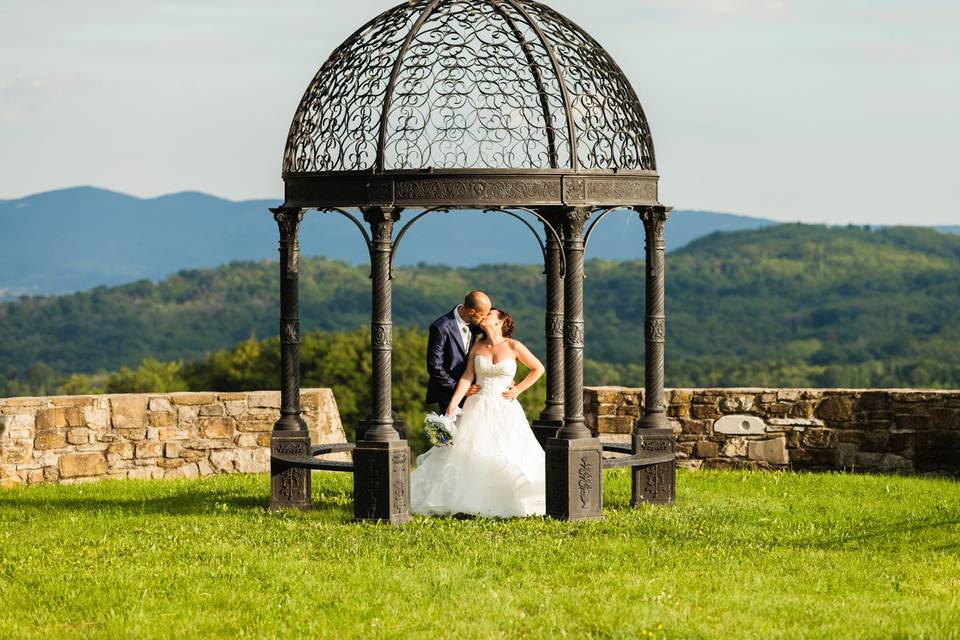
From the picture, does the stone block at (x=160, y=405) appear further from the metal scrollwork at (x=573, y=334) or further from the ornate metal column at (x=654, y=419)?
the metal scrollwork at (x=573, y=334)

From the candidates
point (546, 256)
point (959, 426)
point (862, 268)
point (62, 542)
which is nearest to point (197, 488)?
point (62, 542)

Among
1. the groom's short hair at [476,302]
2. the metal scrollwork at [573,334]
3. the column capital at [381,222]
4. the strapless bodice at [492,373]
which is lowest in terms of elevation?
the strapless bodice at [492,373]

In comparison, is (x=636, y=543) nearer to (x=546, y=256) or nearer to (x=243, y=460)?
(x=546, y=256)

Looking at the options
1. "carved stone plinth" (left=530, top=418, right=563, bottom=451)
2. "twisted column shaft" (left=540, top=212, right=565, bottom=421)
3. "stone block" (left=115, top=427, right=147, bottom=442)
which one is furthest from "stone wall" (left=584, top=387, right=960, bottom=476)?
"stone block" (left=115, top=427, right=147, bottom=442)

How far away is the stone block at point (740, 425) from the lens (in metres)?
15.6

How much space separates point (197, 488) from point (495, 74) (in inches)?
193

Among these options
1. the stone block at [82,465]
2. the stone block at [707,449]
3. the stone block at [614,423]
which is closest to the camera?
the stone block at [82,465]

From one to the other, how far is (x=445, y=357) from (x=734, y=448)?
13.8 ft

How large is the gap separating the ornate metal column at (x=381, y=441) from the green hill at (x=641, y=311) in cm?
5734

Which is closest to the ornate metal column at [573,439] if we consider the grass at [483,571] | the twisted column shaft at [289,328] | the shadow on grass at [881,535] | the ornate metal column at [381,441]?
the grass at [483,571]

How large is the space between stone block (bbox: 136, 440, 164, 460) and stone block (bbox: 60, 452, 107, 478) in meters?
0.35

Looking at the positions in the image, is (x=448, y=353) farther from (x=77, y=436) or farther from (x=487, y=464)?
(x=77, y=436)

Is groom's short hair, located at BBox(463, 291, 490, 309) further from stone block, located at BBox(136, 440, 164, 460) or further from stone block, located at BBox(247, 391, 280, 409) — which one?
stone block, located at BBox(136, 440, 164, 460)

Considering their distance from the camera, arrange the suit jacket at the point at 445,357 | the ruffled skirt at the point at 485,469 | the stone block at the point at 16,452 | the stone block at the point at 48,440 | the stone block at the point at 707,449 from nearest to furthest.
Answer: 1. the ruffled skirt at the point at 485,469
2. the suit jacket at the point at 445,357
3. the stone block at the point at 16,452
4. the stone block at the point at 48,440
5. the stone block at the point at 707,449
